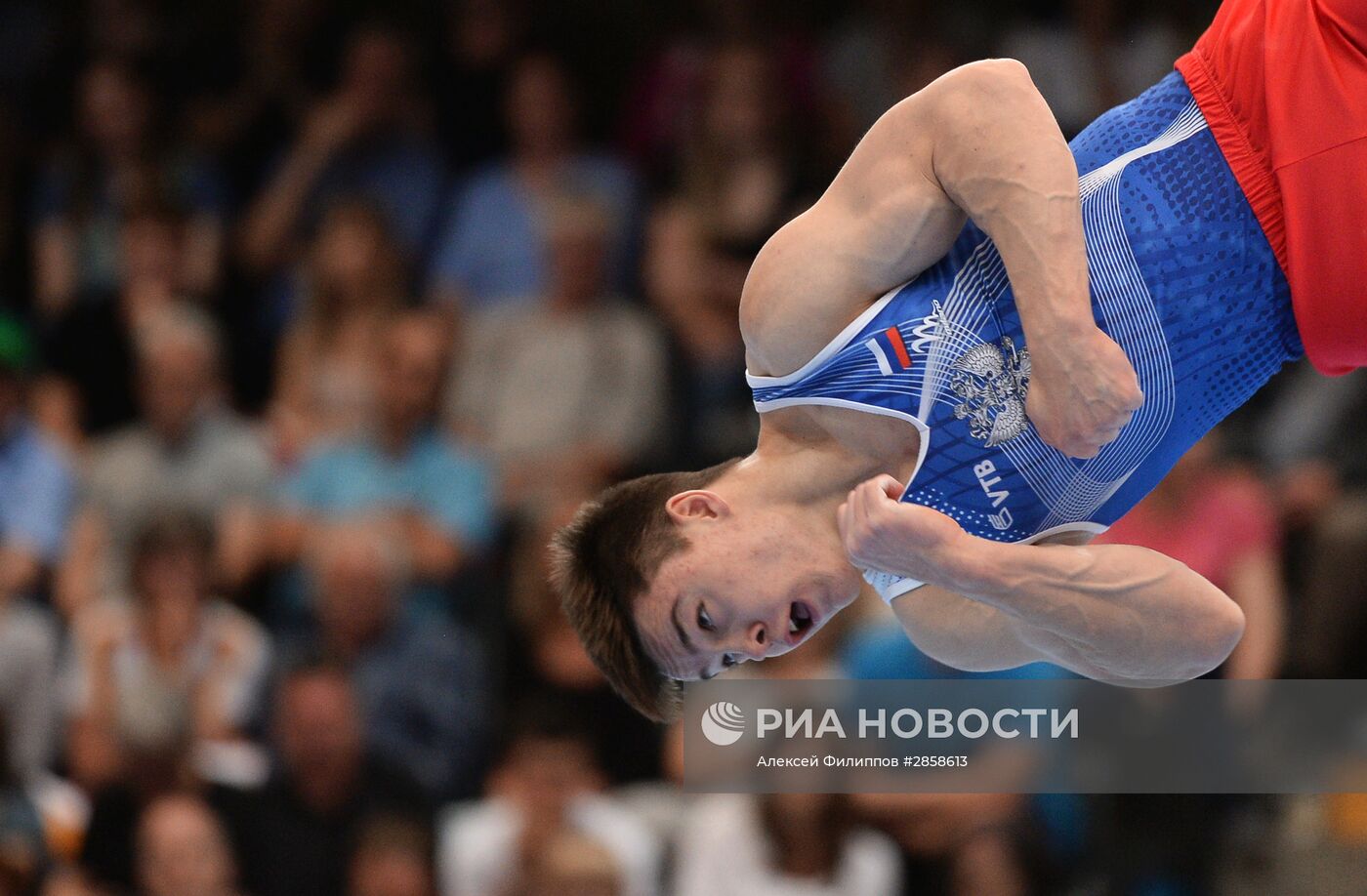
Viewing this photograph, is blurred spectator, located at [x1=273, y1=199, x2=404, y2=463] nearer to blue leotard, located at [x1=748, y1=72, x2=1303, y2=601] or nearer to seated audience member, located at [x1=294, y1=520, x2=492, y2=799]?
seated audience member, located at [x1=294, y1=520, x2=492, y2=799]

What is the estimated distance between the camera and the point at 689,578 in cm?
312

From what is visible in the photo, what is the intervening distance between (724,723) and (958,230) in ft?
6.75

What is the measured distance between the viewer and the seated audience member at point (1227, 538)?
15.6ft

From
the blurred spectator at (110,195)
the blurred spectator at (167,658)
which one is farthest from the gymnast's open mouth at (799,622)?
the blurred spectator at (110,195)

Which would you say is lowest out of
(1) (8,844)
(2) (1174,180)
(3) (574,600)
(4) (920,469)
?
(1) (8,844)

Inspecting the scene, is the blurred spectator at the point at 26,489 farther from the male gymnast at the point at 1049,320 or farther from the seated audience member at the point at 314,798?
the male gymnast at the point at 1049,320

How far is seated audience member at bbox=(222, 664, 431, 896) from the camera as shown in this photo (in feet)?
16.5

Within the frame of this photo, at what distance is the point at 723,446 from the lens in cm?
523

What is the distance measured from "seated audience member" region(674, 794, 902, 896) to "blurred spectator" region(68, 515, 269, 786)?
167 cm

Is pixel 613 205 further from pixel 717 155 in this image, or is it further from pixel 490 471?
pixel 490 471

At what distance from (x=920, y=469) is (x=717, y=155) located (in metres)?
3.09

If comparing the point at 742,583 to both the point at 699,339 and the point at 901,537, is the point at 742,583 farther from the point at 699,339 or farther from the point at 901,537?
the point at 699,339

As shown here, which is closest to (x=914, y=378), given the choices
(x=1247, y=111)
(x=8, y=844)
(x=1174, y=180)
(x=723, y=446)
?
(x=1174, y=180)

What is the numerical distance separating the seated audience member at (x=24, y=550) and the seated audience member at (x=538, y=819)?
5.07 ft
